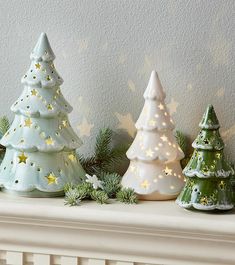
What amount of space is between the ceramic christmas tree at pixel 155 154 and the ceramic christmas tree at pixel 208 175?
6 centimetres

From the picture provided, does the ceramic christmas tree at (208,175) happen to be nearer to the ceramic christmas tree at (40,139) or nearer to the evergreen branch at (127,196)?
the evergreen branch at (127,196)

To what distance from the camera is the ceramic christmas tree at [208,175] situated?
1271 millimetres

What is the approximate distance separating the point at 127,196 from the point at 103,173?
11cm

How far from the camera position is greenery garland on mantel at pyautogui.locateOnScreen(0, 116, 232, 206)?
1329 mm

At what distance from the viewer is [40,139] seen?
1.36 meters

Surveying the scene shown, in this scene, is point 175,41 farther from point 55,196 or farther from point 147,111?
point 55,196

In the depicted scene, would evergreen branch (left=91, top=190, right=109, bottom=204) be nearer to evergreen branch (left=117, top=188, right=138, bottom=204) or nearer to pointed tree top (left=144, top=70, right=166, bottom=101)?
evergreen branch (left=117, top=188, right=138, bottom=204)

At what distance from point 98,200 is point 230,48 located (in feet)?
1.21

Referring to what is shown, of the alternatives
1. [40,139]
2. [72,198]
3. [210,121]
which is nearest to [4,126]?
[40,139]

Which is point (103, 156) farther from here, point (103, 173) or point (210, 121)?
point (210, 121)

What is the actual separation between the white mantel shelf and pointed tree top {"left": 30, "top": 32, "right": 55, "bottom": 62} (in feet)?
0.82

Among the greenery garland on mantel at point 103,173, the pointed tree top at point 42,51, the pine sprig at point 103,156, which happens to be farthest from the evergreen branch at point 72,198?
the pointed tree top at point 42,51

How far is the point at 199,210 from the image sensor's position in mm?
1283

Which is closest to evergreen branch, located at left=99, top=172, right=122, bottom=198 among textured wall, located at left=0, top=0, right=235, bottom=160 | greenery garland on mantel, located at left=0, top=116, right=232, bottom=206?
greenery garland on mantel, located at left=0, top=116, right=232, bottom=206
